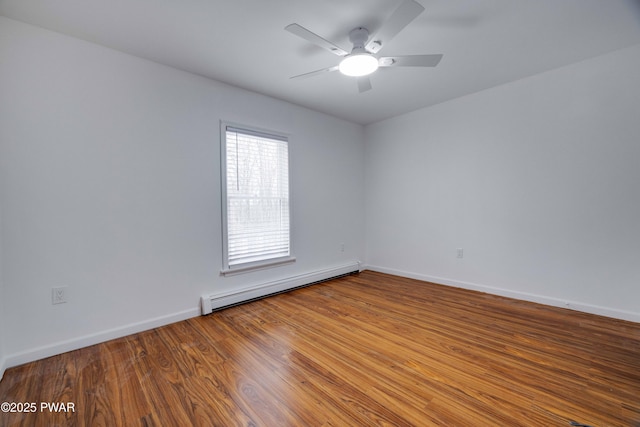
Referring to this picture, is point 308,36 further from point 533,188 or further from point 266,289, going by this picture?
point 533,188

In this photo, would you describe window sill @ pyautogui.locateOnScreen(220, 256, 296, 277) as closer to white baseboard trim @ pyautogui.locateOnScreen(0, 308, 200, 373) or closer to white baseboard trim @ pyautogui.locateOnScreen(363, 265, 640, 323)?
white baseboard trim @ pyautogui.locateOnScreen(0, 308, 200, 373)

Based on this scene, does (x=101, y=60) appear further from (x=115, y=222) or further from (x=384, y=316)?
(x=384, y=316)

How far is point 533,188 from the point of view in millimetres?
2902

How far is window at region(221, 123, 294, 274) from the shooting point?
2.91m

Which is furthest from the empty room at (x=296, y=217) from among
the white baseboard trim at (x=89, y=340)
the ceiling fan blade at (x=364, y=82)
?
the ceiling fan blade at (x=364, y=82)

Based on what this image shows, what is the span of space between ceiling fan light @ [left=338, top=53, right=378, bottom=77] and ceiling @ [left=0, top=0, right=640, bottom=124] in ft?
0.74

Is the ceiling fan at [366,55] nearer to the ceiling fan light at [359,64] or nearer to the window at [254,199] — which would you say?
the ceiling fan light at [359,64]

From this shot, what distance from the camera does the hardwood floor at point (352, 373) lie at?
1.36 m

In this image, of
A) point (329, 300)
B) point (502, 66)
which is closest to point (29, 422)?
point (329, 300)

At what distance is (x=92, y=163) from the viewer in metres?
2.13

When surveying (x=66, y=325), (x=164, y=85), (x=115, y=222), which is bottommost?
(x=66, y=325)

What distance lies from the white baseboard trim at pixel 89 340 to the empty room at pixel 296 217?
1cm

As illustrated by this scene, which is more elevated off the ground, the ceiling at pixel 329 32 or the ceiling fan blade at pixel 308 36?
the ceiling at pixel 329 32

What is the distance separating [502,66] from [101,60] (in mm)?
3693
